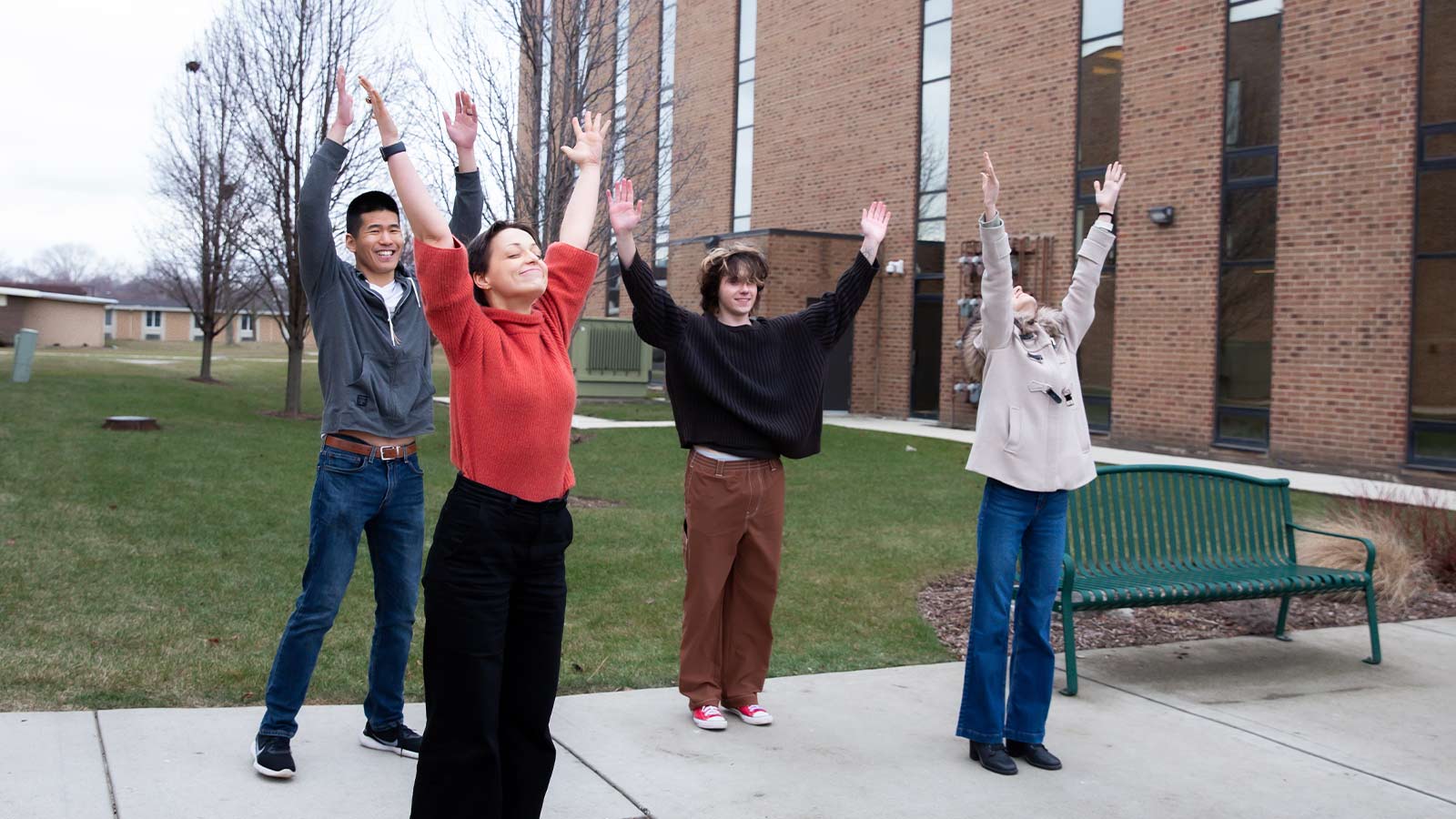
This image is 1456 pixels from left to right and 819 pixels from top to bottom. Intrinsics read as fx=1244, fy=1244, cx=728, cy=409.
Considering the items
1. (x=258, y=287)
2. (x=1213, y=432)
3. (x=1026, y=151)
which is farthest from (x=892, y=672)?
(x=258, y=287)

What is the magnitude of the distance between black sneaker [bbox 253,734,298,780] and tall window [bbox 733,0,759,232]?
23.3m

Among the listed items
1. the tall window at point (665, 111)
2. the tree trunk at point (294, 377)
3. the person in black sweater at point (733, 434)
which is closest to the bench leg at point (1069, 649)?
the person in black sweater at point (733, 434)

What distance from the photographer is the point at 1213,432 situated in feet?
54.2

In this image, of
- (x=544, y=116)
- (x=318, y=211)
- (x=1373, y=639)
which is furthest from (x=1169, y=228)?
(x=318, y=211)

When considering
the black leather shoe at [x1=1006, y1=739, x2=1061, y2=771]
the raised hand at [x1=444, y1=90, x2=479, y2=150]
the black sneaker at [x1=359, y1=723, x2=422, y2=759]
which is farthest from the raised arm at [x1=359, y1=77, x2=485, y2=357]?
the black leather shoe at [x1=1006, y1=739, x2=1061, y2=771]

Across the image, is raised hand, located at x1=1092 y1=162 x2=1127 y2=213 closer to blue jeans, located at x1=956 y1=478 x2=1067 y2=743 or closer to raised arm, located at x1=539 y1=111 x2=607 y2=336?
blue jeans, located at x1=956 y1=478 x2=1067 y2=743

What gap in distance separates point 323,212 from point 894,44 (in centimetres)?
2032

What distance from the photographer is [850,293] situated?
521cm

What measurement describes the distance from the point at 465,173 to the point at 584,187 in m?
0.63

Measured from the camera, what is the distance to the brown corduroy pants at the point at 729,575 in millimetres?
4895

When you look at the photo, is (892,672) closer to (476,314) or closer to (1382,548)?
→ (476,314)

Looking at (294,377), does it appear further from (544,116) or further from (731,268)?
(731,268)

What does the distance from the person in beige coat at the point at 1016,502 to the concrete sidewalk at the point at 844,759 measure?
8.1 inches

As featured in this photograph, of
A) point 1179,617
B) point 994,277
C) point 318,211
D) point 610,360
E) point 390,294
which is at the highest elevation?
point 318,211
